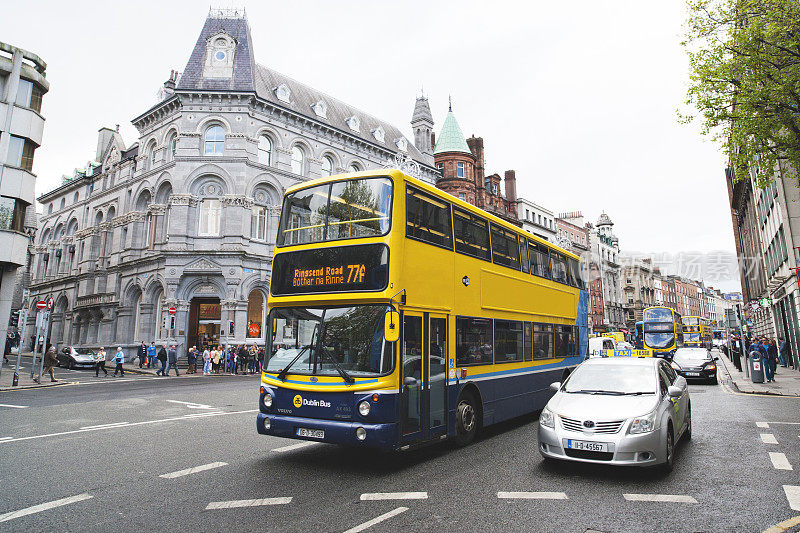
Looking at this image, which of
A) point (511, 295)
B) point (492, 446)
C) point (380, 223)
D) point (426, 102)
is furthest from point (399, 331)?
point (426, 102)

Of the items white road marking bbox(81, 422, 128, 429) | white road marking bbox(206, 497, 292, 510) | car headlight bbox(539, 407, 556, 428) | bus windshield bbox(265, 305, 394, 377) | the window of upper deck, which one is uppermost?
the window of upper deck

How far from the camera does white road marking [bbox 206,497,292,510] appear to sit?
5.44 metres

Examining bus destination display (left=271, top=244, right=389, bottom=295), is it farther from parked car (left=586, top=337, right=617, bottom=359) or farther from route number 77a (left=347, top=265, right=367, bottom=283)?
parked car (left=586, top=337, right=617, bottom=359)

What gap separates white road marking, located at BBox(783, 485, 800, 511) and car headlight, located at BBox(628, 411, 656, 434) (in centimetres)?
148

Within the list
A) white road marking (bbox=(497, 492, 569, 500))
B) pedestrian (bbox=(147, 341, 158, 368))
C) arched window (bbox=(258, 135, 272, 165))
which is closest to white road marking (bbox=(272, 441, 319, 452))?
white road marking (bbox=(497, 492, 569, 500))

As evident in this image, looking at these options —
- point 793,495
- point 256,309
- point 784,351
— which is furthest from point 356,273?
point 784,351

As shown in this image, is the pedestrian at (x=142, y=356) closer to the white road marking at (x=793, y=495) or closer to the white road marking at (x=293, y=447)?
the white road marking at (x=293, y=447)

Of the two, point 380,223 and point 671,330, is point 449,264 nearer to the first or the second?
point 380,223

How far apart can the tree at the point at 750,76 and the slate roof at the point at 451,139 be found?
1384 inches

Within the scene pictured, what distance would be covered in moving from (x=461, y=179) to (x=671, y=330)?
23.9 metres

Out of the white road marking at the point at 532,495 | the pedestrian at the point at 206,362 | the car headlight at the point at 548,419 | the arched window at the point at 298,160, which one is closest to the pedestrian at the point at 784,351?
the car headlight at the point at 548,419

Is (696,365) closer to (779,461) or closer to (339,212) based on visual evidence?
(779,461)

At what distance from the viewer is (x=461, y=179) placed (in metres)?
49.2

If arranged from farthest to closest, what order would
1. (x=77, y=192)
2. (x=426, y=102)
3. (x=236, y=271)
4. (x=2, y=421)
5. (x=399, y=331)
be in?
(x=426, y=102), (x=77, y=192), (x=236, y=271), (x=2, y=421), (x=399, y=331)
